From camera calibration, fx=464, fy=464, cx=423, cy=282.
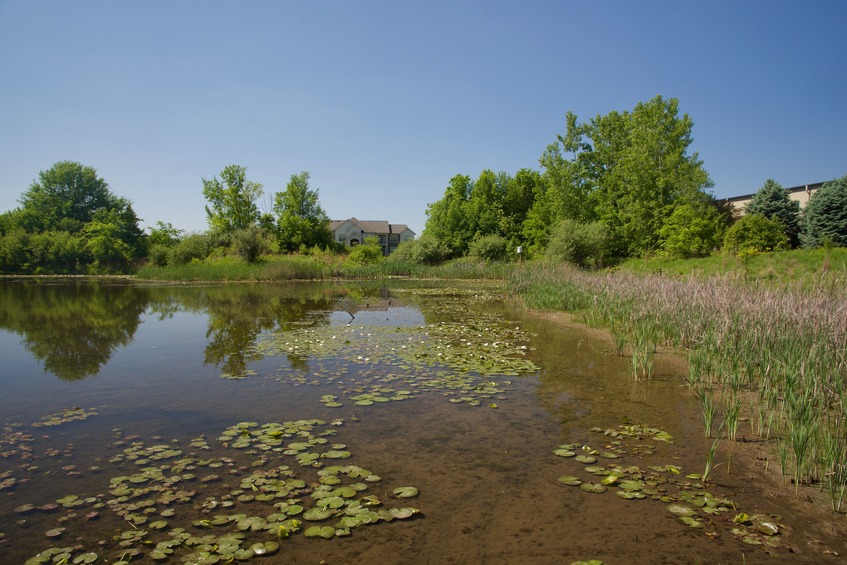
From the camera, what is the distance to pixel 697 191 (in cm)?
3259

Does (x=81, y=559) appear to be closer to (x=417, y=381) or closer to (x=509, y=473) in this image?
(x=509, y=473)

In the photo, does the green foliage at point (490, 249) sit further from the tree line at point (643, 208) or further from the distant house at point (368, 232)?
the distant house at point (368, 232)

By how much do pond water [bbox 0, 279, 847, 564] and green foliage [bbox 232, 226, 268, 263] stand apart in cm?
3231

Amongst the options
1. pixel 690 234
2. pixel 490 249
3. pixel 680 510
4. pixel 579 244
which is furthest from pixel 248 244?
pixel 680 510

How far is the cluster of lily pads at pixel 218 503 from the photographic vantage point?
3154mm

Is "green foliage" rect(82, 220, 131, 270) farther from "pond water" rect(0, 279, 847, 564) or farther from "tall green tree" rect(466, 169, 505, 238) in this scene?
"pond water" rect(0, 279, 847, 564)

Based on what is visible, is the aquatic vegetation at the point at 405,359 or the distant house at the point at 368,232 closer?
the aquatic vegetation at the point at 405,359

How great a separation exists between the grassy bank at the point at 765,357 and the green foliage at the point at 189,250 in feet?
136

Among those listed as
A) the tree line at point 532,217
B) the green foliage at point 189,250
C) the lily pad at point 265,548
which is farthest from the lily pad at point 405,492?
the green foliage at point 189,250

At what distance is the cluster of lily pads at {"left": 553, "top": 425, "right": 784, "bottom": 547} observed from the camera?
346cm

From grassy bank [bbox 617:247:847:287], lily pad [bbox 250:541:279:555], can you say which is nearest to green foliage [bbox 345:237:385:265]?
grassy bank [bbox 617:247:847:287]

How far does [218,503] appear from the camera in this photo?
370cm

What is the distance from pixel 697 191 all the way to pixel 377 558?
119ft

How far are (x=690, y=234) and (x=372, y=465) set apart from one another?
29.0 m
